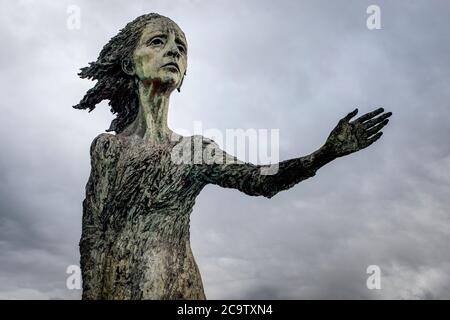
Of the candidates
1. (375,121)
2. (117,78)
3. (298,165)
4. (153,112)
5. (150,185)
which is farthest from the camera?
(117,78)

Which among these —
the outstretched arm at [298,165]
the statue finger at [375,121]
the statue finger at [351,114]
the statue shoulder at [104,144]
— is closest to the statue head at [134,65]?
the statue shoulder at [104,144]

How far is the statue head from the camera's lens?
7641mm

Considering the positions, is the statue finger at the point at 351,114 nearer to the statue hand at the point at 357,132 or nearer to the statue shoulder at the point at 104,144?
the statue hand at the point at 357,132

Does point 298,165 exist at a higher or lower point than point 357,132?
lower

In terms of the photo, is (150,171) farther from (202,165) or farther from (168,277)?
(168,277)

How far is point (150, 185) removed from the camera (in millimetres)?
7238

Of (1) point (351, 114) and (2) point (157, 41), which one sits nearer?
(1) point (351, 114)

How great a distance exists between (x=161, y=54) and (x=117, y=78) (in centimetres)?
88

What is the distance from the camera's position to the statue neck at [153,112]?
25.2 feet

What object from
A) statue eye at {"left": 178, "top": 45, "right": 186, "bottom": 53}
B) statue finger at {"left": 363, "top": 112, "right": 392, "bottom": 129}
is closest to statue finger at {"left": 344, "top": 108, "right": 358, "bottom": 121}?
statue finger at {"left": 363, "top": 112, "right": 392, "bottom": 129}

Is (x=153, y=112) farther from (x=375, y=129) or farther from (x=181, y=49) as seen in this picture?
(x=375, y=129)

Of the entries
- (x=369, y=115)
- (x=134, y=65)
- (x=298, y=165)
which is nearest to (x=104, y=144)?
(x=134, y=65)
